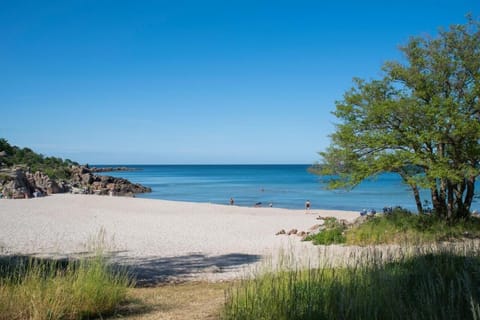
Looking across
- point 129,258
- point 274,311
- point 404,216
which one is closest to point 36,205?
point 129,258

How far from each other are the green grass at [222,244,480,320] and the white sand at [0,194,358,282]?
1.28 m

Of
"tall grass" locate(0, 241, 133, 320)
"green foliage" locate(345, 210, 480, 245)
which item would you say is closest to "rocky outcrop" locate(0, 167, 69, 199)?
"green foliage" locate(345, 210, 480, 245)

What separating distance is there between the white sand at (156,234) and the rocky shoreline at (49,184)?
4.69 metres

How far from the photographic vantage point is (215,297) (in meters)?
7.07

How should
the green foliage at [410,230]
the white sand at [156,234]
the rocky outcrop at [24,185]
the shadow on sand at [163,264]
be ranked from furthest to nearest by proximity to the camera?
the rocky outcrop at [24,185] < the green foliage at [410,230] < the white sand at [156,234] < the shadow on sand at [163,264]

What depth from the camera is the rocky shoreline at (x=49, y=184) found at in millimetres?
32562

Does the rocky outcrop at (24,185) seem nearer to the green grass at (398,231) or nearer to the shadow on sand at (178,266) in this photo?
the shadow on sand at (178,266)

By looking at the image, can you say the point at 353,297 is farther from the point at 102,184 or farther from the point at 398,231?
the point at 102,184

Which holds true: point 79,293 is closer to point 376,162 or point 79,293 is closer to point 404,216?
point 376,162

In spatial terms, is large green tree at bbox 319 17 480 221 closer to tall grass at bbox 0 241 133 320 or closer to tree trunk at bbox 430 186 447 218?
tree trunk at bbox 430 186 447 218

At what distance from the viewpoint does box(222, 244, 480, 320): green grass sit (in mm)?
4492

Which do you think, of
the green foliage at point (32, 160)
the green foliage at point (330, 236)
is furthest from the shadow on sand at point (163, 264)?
the green foliage at point (32, 160)

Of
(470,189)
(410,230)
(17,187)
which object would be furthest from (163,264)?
(17,187)

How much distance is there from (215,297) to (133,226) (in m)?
12.9
